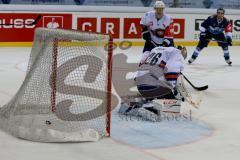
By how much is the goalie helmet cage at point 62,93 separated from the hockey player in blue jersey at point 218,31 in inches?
253

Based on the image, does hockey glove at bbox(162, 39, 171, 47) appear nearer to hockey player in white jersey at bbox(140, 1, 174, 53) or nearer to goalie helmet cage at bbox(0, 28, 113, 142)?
hockey player in white jersey at bbox(140, 1, 174, 53)

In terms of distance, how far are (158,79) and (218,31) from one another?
619cm

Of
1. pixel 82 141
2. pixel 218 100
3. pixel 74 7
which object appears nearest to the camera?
pixel 82 141

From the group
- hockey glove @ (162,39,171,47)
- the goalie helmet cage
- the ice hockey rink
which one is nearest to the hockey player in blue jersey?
hockey glove @ (162,39,171,47)

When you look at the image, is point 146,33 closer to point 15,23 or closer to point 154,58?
point 154,58

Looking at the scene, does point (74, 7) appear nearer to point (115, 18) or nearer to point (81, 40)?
point (115, 18)

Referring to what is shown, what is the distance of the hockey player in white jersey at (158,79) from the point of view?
6.87 meters

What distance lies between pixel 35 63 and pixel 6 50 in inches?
339

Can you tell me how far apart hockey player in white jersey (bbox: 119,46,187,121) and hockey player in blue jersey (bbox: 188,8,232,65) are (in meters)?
5.73

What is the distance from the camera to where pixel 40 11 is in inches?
600

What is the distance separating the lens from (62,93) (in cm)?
648

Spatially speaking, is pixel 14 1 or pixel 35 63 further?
pixel 14 1

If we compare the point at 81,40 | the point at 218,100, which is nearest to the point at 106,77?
the point at 81,40

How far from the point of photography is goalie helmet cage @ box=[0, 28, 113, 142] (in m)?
5.82
